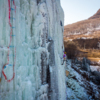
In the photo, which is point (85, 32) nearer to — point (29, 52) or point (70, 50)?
point (70, 50)

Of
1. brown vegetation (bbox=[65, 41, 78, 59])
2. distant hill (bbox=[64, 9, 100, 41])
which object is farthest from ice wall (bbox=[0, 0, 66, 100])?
distant hill (bbox=[64, 9, 100, 41])

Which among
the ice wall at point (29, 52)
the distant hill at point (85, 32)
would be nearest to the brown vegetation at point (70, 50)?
the ice wall at point (29, 52)

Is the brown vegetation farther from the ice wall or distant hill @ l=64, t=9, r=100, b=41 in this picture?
distant hill @ l=64, t=9, r=100, b=41

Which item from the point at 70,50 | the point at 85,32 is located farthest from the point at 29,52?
the point at 85,32

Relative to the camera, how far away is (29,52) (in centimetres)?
226

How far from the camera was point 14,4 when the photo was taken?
1974mm

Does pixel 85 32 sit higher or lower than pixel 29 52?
higher

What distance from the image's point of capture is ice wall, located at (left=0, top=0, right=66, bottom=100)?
1.84m

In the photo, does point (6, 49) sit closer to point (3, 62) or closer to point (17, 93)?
point (3, 62)

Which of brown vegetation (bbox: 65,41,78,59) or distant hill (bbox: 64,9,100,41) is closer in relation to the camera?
brown vegetation (bbox: 65,41,78,59)

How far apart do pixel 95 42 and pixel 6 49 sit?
3028 cm

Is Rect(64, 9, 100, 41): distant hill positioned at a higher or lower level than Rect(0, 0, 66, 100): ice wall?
higher

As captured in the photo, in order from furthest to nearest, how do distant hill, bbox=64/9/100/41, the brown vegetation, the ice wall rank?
distant hill, bbox=64/9/100/41 < the brown vegetation < the ice wall

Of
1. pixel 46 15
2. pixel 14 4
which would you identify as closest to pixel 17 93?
pixel 14 4
